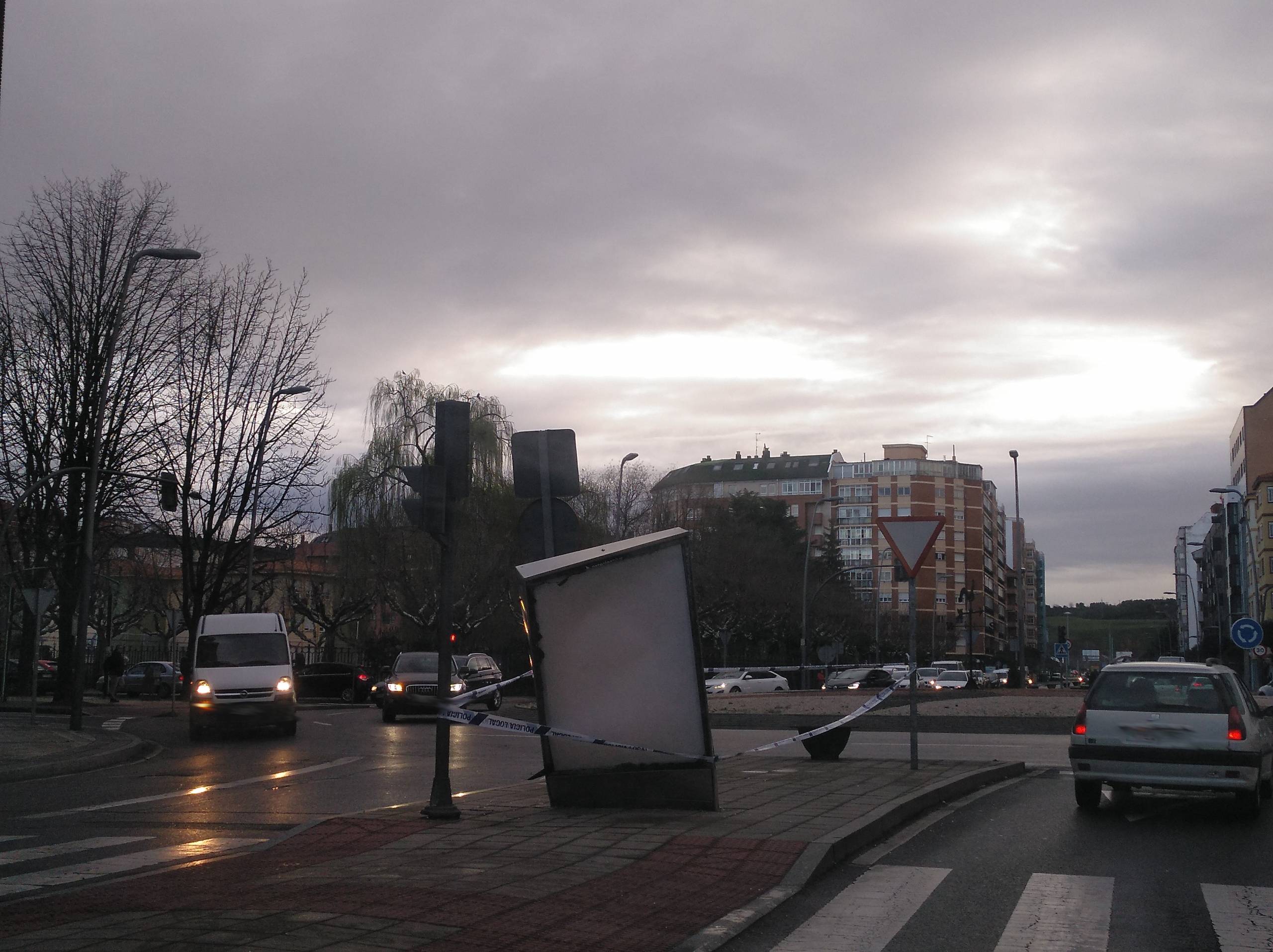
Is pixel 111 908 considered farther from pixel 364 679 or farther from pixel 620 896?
pixel 364 679

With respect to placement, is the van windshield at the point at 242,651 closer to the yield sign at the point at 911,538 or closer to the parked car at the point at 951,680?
the yield sign at the point at 911,538

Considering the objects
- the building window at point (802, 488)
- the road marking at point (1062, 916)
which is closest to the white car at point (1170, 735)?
the road marking at point (1062, 916)

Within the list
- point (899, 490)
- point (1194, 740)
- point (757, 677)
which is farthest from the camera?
point (899, 490)

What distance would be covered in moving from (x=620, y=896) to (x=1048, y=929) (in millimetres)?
2220

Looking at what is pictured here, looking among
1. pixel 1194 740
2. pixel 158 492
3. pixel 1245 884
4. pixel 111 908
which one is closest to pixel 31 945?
pixel 111 908

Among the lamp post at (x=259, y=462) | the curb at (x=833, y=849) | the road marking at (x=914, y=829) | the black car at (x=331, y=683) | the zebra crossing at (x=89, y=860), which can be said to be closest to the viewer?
→ the curb at (x=833, y=849)

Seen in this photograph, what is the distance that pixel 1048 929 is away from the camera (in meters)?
6.24

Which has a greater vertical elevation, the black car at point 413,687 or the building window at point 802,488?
the building window at point 802,488

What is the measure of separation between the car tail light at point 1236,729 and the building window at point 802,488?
385 ft

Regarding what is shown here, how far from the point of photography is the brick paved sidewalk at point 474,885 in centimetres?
540

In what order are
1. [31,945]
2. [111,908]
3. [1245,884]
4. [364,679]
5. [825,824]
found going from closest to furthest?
[31,945]
[111,908]
[1245,884]
[825,824]
[364,679]

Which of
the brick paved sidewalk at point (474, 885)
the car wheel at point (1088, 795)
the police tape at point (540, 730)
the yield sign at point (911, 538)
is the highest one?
the yield sign at point (911, 538)

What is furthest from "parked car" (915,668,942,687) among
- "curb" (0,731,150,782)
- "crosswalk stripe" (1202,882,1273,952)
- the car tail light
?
"crosswalk stripe" (1202,882,1273,952)

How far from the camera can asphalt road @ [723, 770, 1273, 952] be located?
6023mm
